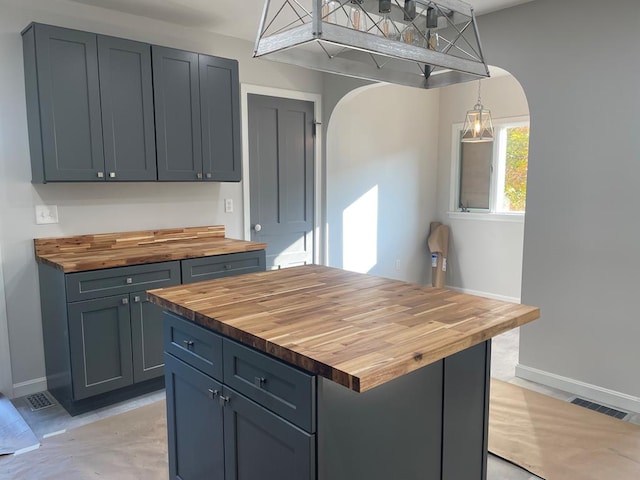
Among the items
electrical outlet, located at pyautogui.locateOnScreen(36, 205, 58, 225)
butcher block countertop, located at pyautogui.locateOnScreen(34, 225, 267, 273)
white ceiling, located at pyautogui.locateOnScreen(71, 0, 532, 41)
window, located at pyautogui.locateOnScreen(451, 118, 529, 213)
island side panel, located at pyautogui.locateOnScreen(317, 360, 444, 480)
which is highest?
white ceiling, located at pyautogui.locateOnScreen(71, 0, 532, 41)

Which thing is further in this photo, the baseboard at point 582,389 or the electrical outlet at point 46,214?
the electrical outlet at point 46,214

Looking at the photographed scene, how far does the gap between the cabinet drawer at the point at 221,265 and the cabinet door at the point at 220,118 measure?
64 cm

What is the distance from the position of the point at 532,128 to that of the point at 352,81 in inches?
67.4

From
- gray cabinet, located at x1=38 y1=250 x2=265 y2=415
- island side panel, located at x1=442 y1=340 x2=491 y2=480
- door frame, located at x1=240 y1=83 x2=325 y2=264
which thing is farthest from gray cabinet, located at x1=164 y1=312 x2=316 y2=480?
door frame, located at x1=240 y1=83 x2=325 y2=264

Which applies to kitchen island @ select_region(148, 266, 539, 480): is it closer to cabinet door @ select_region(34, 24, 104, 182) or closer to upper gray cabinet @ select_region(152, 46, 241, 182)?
cabinet door @ select_region(34, 24, 104, 182)

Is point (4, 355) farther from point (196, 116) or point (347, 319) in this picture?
point (347, 319)

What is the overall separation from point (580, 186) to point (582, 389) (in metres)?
1.31

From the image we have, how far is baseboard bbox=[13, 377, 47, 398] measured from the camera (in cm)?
307

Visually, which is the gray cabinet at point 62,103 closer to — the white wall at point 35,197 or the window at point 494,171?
the white wall at point 35,197

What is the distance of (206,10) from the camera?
328cm

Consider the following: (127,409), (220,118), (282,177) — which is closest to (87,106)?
(220,118)

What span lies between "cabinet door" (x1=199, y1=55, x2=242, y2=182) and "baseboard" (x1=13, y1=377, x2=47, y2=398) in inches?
69.7

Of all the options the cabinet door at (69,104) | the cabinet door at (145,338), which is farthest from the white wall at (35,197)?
the cabinet door at (145,338)

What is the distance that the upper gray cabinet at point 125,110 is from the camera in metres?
2.81
